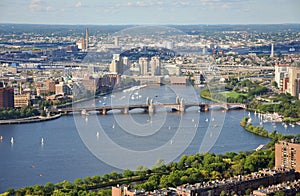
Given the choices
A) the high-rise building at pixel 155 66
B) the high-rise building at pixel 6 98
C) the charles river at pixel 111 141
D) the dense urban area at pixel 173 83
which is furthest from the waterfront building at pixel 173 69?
the high-rise building at pixel 6 98

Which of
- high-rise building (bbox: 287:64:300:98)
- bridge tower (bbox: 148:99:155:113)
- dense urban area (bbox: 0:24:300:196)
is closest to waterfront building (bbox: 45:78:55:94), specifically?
dense urban area (bbox: 0:24:300:196)

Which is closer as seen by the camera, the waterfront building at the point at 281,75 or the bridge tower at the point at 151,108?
the bridge tower at the point at 151,108

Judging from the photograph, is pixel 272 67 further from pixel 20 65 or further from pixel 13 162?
pixel 13 162

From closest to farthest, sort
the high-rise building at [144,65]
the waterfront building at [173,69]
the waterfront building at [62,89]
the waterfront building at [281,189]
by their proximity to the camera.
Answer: the waterfront building at [281,189] → the waterfront building at [62,89] → the high-rise building at [144,65] → the waterfront building at [173,69]

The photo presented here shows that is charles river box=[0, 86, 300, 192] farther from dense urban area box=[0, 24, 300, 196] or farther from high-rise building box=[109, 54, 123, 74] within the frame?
high-rise building box=[109, 54, 123, 74]

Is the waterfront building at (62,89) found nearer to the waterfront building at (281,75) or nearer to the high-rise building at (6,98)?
the high-rise building at (6,98)

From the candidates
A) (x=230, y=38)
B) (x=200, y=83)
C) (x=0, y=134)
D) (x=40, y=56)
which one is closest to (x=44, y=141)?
(x=0, y=134)

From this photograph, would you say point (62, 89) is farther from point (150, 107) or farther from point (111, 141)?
point (111, 141)
